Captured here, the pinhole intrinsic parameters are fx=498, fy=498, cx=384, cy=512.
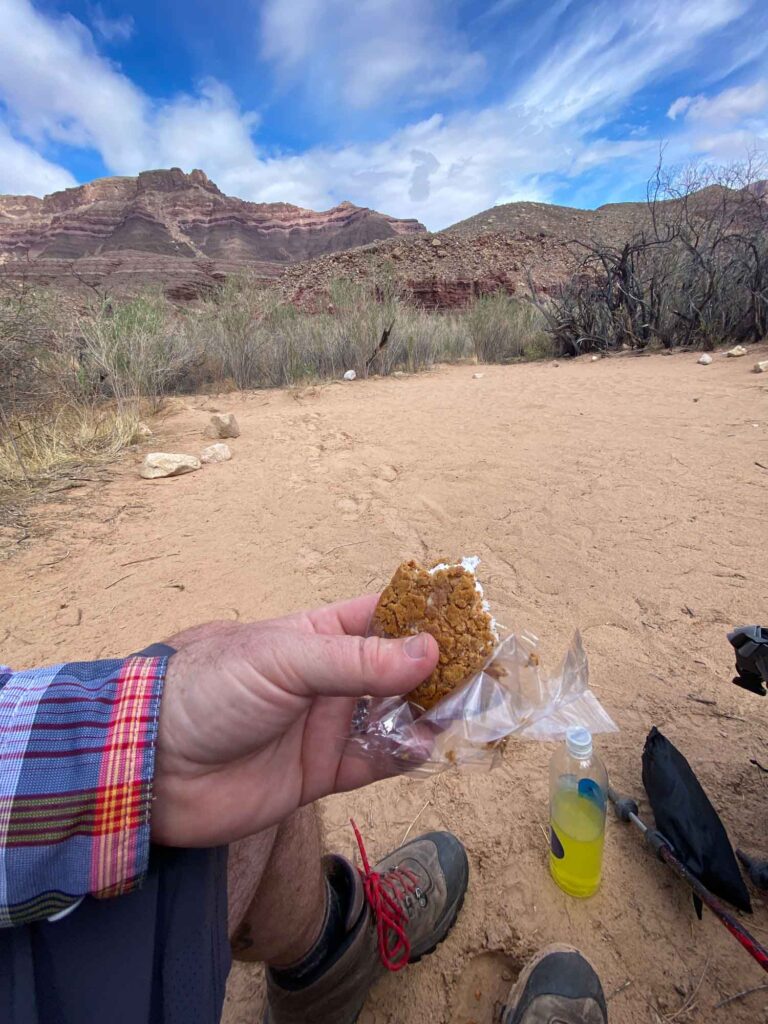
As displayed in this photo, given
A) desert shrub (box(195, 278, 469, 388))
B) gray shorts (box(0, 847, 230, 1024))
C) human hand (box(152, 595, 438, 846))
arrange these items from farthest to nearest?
desert shrub (box(195, 278, 469, 388))
human hand (box(152, 595, 438, 846))
gray shorts (box(0, 847, 230, 1024))

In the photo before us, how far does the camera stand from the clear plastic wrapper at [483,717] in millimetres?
872

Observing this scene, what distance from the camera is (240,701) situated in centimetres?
71

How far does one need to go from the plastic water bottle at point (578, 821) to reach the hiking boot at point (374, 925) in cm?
23

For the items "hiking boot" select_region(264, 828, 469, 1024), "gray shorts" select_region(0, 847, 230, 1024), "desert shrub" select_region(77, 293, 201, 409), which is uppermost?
"desert shrub" select_region(77, 293, 201, 409)

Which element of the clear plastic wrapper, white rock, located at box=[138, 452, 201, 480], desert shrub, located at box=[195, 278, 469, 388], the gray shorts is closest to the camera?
the gray shorts

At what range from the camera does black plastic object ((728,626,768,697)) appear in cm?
90

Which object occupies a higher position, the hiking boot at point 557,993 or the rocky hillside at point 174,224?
the rocky hillside at point 174,224

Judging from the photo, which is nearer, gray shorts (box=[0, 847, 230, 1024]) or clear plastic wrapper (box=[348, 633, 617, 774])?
gray shorts (box=[0, 847, 230, 1024])

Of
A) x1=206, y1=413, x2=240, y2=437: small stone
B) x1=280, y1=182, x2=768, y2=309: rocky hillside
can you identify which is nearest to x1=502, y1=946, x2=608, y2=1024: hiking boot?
x1=206, y1=413, x2=240, y2=437: small stone

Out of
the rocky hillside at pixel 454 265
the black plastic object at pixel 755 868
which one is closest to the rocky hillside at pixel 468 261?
the rocky hillside at pixel 454 265

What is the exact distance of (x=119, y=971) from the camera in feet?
1.90

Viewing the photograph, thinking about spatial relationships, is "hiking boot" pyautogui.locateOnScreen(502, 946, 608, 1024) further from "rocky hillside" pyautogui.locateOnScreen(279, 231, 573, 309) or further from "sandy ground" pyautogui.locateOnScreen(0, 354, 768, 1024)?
"rocky hillside" pyautogui.locateOnScreen(279, 231, 573, 309)

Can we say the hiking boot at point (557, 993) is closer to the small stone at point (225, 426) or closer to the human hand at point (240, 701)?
the human hand at point (240, 701)

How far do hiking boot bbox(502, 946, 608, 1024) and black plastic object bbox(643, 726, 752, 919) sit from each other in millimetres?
290
